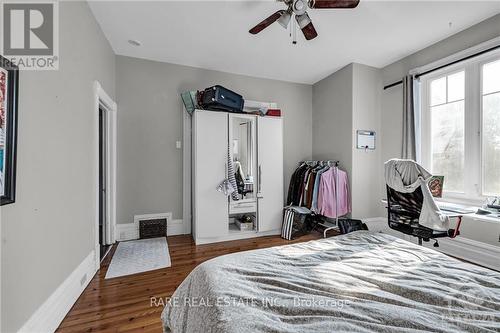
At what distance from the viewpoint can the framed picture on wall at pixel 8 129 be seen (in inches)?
43.8

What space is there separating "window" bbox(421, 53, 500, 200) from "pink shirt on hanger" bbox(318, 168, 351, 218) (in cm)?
118

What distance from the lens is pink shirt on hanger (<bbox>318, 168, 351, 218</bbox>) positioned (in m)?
3.47

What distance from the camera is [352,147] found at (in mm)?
3576

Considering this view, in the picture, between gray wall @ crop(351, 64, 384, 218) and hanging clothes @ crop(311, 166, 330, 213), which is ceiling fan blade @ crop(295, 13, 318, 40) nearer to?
gray wall @ crop(351, 64, 384, 218)

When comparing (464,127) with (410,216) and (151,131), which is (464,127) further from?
(151,131)

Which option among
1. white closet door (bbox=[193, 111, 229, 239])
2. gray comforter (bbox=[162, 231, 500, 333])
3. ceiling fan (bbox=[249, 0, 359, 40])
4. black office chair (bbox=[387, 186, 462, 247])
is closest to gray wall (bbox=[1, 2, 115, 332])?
gray comforter (bbox=[162, 231, 500, 333])

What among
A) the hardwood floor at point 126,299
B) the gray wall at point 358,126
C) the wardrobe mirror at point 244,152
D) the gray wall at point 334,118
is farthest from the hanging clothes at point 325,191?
the hardwood floor at point 126,299

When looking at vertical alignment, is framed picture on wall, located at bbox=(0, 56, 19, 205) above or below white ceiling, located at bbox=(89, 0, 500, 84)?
below

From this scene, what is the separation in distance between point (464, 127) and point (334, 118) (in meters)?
1.72

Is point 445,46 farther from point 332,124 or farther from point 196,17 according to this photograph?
point 196,17

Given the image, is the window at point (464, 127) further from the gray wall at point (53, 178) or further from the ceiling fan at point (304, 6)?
the gray wall at point (53, 178)

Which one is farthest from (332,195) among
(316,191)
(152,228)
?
(152,228)

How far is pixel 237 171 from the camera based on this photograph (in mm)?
3445

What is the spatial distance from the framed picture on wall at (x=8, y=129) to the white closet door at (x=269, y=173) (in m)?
2.76
